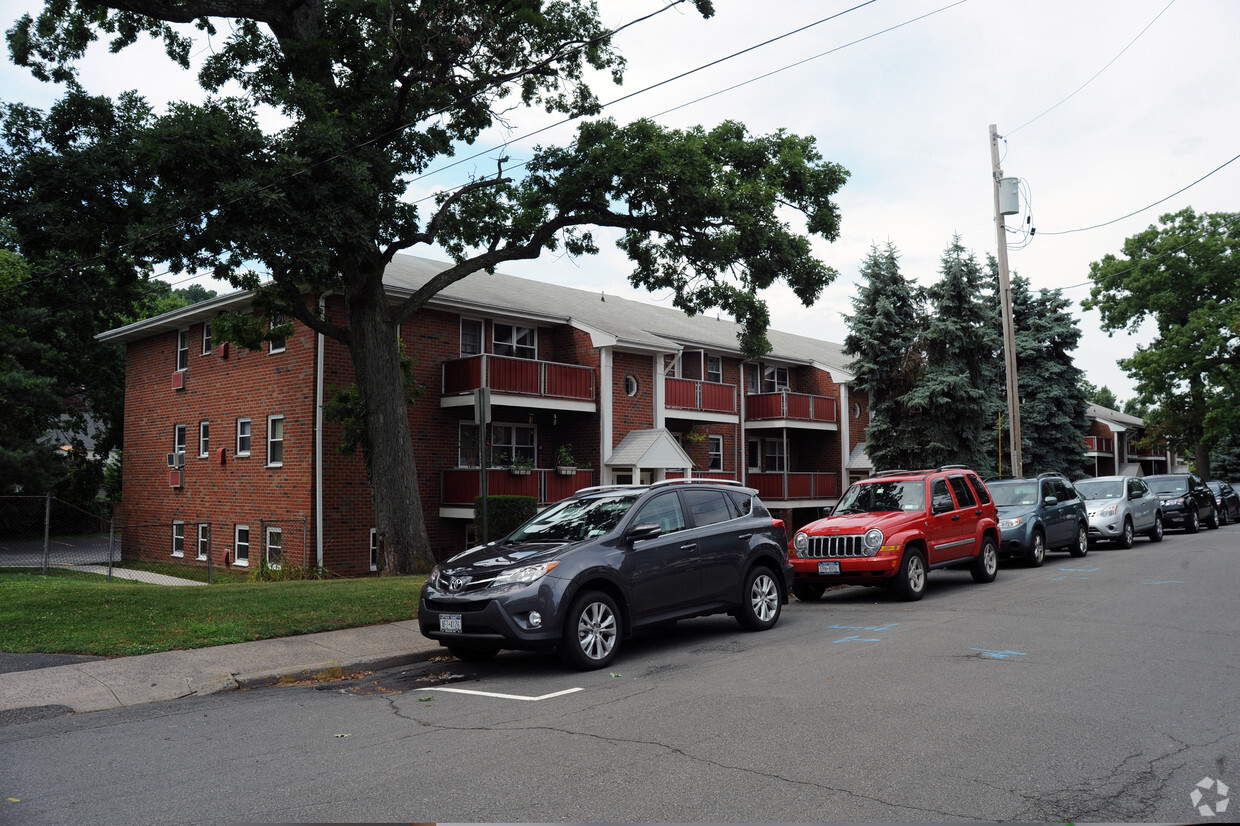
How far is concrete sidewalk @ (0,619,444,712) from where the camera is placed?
24.9ft

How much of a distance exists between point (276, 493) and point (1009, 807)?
68.0ft

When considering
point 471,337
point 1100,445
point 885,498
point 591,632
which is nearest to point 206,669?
point 591,632

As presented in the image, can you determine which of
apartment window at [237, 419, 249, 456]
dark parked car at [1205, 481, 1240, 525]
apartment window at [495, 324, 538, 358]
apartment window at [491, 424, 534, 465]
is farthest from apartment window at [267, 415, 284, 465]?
dark parked car at [1205, 481, 1240, 525]

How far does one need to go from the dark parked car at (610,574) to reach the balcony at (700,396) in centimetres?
1720

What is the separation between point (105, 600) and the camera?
11969mm

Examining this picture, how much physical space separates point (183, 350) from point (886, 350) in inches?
875

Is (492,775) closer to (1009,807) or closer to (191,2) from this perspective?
(1009,807)

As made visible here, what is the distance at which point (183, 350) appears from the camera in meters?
27.1

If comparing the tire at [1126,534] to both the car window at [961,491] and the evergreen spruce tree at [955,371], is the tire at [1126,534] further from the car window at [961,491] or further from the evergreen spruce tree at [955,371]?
the car window at [961,491]

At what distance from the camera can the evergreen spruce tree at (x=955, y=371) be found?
2916 cm

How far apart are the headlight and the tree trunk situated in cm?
935

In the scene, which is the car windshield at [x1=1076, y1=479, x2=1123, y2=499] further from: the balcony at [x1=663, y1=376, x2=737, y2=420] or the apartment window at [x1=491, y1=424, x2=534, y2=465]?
the apartment window at [x1=491, y1=424, x2=534, y2=465]

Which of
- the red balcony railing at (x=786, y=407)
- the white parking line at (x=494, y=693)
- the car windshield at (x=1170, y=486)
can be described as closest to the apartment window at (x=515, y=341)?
the red balcony railing at (x=786, y=407)

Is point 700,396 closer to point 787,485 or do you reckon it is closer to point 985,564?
point 787,485
